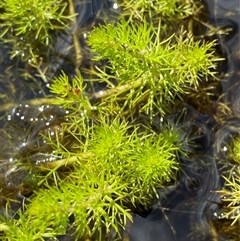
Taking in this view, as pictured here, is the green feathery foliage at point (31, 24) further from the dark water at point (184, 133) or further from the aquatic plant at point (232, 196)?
the aquatic plant at point (232, 196)

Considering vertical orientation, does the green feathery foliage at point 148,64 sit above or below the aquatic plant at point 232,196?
above

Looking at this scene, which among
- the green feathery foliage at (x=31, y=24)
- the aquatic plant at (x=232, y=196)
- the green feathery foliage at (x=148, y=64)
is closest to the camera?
the green feathery foliage at (x=148, y=64)

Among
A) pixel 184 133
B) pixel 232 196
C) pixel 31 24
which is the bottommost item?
pixel 232 196

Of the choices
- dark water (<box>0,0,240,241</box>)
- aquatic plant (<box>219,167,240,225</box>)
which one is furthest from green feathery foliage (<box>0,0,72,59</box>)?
aquatic plant (<box>219,167,240,225</box>)

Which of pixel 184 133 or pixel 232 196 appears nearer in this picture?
pixel 232 196

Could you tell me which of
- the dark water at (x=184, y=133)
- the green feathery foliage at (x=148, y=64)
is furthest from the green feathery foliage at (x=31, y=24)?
the green feathery foliage at (x=148, y=64)

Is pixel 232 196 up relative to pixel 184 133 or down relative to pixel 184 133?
down

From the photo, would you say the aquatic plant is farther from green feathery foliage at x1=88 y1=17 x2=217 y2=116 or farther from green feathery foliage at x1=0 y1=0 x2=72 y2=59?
green feathery foliage at x1=0 y1=0 x2=72 y2=59

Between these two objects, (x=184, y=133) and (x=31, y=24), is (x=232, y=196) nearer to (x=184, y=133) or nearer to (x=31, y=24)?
(x=184, y=133)

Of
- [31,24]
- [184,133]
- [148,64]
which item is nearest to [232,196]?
[184,133]

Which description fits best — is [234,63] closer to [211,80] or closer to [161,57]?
[211,80]
